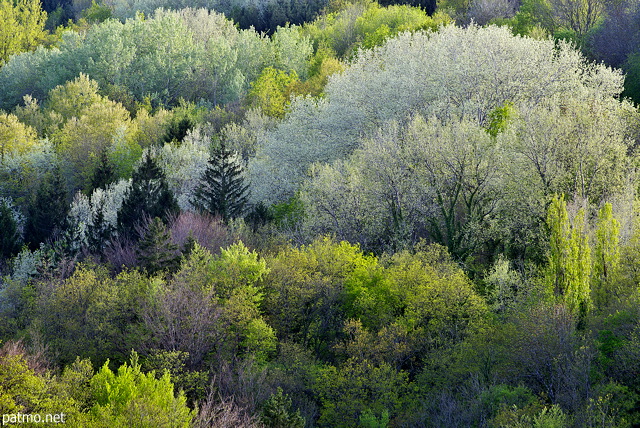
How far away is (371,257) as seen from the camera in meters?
39.8

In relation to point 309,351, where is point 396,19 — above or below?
above

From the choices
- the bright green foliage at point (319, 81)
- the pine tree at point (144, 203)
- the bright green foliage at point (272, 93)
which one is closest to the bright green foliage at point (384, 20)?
the bright green foliage at point (319, 81)

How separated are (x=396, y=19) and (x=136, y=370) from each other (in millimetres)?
60075

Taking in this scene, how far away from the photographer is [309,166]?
53.3m

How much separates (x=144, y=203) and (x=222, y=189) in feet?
18.2

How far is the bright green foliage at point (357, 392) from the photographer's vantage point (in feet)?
109

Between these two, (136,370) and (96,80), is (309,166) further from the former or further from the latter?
(96,80)

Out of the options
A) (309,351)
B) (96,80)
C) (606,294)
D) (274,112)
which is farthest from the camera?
(96,80)

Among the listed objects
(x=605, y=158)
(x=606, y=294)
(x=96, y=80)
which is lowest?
(x=96, y=80)

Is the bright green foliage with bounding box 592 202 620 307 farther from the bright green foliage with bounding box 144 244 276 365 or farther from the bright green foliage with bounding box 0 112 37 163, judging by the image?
the bright green foliage with bounding box 0 112 37 163

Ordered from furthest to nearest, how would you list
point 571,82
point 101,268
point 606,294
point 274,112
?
1. point 274,112
2. point 571,82
3. point 101,268
4. point 606,294

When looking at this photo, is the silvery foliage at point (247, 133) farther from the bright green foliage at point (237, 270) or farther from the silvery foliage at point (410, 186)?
the bright green foliage at point (237, 270)

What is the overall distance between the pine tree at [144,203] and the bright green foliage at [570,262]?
27221 mm

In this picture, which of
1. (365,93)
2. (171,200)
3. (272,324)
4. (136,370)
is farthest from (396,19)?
(136,370)
